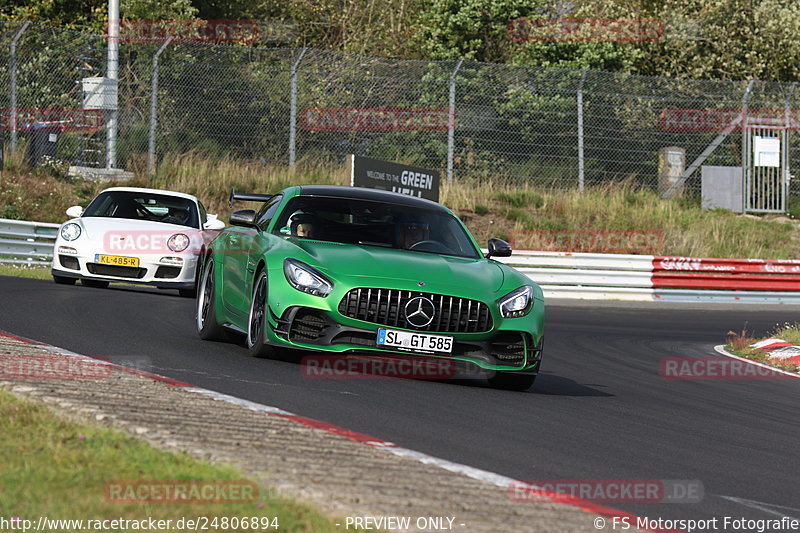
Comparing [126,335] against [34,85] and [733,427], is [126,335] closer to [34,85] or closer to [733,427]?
[733,427]

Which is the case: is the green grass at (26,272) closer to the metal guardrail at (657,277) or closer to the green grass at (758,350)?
the metal guardrail at (657,277)

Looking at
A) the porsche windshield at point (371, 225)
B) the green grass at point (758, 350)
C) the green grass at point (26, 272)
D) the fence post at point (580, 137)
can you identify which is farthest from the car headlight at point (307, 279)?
A: the fence post at point (580, 137)

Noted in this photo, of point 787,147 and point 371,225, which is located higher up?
point 787,147

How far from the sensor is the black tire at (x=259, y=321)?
870cm

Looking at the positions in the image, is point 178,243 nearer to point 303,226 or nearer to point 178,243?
point 178,243

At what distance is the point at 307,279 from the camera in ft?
27.6

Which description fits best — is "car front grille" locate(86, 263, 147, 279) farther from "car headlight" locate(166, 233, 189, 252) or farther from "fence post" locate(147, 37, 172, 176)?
"fence post" locate(147, 37, 172, 176)

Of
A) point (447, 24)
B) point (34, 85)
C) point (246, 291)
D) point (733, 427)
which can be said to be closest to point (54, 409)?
point (246, 291)

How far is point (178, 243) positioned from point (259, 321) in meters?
7.45

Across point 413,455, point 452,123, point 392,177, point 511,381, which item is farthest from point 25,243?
point 413,455

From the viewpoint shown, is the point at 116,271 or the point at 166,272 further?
the point at 166,272

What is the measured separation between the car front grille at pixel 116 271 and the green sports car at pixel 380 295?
20.9ft

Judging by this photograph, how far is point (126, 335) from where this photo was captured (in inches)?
403

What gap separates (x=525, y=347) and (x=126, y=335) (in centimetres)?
349
